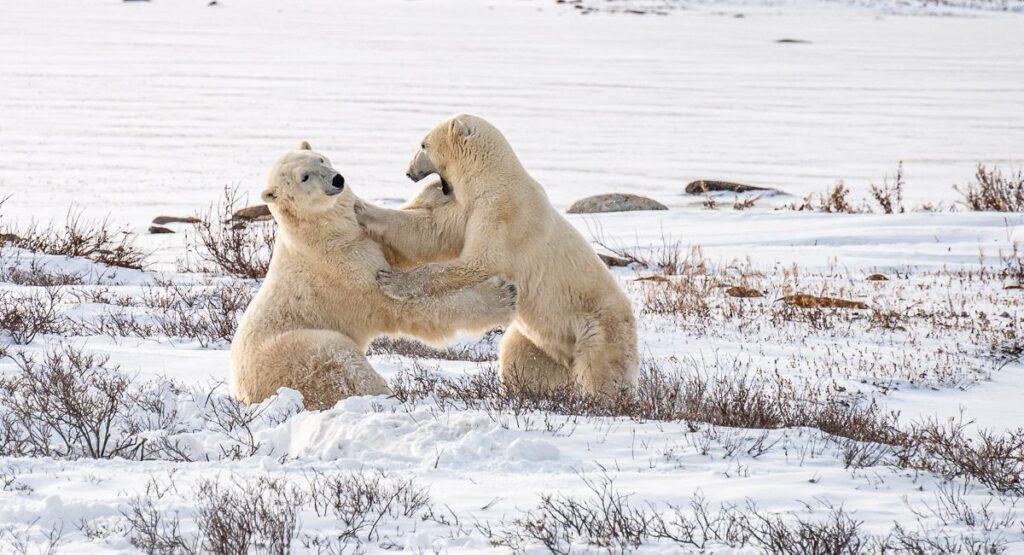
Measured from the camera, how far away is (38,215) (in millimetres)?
13539

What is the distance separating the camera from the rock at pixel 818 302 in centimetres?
867

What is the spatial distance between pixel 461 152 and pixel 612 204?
8872 mm

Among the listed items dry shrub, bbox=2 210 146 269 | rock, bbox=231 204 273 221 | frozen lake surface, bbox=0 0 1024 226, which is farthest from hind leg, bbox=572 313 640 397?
frozen lake surface, bbox=0 0 1024 226

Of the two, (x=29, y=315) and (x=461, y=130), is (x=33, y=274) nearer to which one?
(x=29, y=315)

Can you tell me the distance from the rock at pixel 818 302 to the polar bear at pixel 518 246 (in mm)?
3367

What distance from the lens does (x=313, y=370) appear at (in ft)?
17.1

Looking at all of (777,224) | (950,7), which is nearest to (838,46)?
(950,7)

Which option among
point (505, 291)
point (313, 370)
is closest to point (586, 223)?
point (505, 291)

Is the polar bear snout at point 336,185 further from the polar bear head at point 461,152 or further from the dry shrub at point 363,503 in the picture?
the dry shrub at point 363,503

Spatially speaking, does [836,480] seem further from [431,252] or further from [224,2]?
[224,2]

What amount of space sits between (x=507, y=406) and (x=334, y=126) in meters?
17.2

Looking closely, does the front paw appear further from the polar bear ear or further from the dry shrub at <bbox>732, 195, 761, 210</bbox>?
the dry shrub at <bbox>732, 195, 761, 210</bbox>

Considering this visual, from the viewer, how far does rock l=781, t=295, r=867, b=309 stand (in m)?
8.67

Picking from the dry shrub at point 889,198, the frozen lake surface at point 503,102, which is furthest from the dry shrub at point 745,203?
the dry shrub at point 889,198
